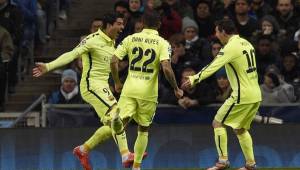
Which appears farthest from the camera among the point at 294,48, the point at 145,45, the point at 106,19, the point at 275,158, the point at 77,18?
the point at 77,18

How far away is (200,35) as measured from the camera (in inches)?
901

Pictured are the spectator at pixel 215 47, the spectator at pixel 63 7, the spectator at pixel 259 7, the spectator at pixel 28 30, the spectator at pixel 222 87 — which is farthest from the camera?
the spectator at pixel 63 7

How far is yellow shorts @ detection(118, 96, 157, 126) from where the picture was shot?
17.1m

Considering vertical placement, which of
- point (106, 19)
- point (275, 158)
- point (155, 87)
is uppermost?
point (106, 19)

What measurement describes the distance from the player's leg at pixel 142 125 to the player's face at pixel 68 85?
4.26 meters

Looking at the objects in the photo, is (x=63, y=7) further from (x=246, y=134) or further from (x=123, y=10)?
(x=246, y=134)

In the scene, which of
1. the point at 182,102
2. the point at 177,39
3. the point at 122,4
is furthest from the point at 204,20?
the point at 182,102

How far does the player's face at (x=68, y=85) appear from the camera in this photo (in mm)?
21328

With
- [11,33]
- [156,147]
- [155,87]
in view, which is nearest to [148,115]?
[155,87]

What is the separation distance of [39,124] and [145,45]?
4.53 meters

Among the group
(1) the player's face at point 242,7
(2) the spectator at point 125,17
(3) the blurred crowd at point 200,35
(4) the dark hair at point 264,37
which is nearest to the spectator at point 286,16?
(3) the blurred crowd at point 200,35

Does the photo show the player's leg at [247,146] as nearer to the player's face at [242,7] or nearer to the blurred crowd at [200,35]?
the blurred crowd at [200,35]

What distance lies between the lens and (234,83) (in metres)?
17.7

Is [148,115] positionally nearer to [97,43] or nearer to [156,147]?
[97,43]
